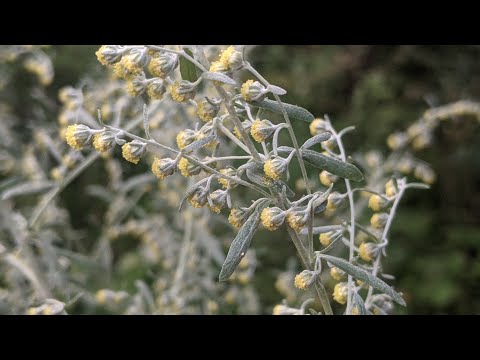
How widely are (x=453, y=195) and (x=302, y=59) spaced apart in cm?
121

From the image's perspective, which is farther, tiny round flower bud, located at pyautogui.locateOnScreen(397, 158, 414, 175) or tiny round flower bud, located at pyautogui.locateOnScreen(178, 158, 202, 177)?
tiny round flower bud, located at pyautogui.locateOnScreen(397, 158, 414, 175)

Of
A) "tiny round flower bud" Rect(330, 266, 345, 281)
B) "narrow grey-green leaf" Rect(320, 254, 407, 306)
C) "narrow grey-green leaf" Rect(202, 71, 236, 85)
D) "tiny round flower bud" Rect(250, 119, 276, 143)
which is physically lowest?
"tiny round flower bud" Rect(330, 266, 345, 281)

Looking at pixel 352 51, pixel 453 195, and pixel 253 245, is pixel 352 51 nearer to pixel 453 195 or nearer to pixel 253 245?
pixel 453 195

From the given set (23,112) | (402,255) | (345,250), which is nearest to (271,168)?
(345,250)

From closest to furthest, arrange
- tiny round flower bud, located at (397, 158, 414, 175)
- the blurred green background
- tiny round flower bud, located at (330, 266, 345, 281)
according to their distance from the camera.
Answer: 1. tiny round flower bud, located at (330, 266, 345, 281)
2. tiny round flower bud, located at (397, 158, 414, 175)
3. the blurred green background

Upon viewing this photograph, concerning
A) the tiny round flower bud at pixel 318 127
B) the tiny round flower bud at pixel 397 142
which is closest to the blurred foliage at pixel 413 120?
the tiny round flower bud at pixel 397 142

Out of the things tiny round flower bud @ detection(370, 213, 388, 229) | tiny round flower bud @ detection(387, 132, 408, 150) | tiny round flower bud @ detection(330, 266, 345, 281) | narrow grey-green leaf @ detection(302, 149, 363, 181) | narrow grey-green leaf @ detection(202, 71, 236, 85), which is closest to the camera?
narrow grey-green leaf @ detection(202, 71, 236, 85)

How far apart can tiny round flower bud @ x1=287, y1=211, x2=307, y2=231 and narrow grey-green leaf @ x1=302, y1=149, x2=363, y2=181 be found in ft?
0.34

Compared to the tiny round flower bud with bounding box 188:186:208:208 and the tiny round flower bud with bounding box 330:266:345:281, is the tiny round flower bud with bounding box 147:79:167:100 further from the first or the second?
the tiny round flower bud with bounding box 330:266:345:281

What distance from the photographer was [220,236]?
95.7 inches

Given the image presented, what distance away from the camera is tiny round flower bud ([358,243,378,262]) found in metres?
1.13

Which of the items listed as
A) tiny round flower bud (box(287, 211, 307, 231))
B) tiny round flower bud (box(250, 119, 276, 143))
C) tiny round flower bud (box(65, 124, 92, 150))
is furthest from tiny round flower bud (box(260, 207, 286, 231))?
tiny round flower bud (box(65, 124, 92, 150))

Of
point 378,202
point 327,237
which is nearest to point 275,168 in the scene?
point 327,237
